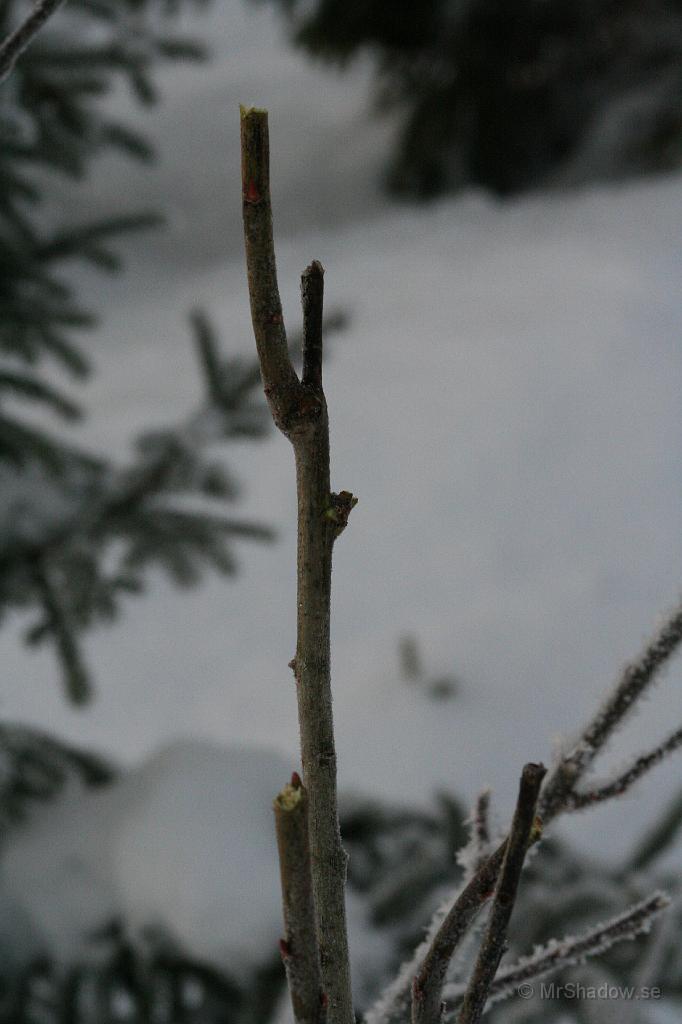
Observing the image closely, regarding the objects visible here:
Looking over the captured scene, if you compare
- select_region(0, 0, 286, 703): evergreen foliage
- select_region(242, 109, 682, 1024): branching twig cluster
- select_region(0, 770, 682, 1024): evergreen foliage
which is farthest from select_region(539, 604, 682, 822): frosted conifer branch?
select_region(0, 0, 286, 703): evergreen foliage

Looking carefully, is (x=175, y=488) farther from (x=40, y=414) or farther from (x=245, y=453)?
(x=40, y=414)

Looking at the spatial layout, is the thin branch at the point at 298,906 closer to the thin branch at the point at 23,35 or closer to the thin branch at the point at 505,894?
the thin branch at the point at 505,894

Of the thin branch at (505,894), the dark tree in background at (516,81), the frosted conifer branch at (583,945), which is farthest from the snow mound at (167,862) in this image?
the dark tree in background at (516,81)

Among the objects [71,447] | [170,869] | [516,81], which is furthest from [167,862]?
[516,81]

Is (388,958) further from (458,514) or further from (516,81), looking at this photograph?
(516,81)

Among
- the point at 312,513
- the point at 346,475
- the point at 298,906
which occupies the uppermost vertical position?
the point at 346,475

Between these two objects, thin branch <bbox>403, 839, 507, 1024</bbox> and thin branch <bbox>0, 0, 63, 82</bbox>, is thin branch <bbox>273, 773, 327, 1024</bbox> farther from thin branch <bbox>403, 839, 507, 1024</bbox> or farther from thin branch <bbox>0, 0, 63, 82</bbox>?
thin branch <bbox>0, 0, 63, 82</bbox>

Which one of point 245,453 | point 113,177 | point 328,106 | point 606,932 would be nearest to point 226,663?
point 245,453
